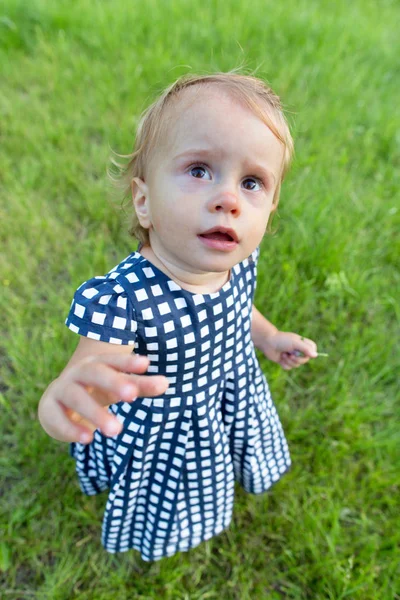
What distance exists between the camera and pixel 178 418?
1255 millimetres

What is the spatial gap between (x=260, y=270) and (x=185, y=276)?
107 cm

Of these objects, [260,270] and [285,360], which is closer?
[285,360]

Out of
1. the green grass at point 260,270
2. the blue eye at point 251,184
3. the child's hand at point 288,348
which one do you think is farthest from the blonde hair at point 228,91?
the child's hand at point 288,348

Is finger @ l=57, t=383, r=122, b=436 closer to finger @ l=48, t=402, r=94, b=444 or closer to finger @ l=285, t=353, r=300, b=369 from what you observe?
finger @ l=48, t=402, r=94, b=444

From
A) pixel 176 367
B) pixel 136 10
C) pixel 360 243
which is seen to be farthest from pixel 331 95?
pixel 176 367

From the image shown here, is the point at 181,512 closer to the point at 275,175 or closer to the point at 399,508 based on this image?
the point at 399,508

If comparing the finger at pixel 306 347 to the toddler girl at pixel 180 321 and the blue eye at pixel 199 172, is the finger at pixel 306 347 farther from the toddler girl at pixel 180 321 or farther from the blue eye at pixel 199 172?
the blue eye at pixel 199 172

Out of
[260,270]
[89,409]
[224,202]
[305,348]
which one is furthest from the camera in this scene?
[260,270]

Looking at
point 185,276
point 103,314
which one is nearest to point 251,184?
point 185,276

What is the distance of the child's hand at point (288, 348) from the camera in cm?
147

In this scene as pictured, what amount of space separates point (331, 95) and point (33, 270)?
6.98 feet

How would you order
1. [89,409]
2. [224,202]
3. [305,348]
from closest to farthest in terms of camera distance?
[89,409] → [224,202] → [305,348]

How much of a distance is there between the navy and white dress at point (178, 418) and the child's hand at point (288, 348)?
10cm

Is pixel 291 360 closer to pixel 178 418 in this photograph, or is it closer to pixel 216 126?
pixel 178 418
